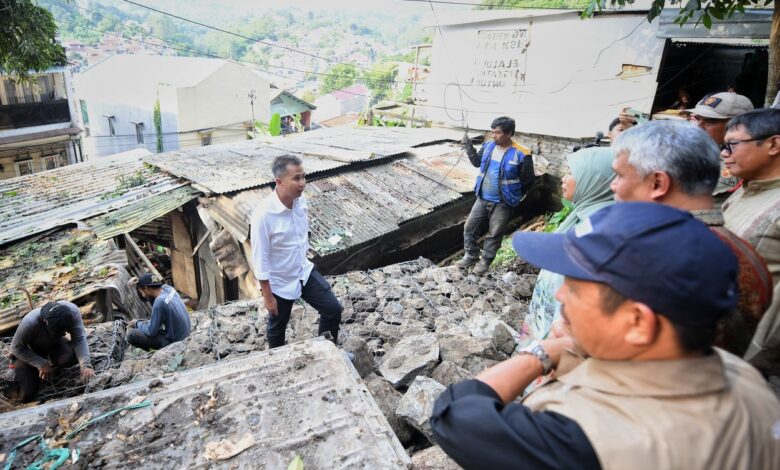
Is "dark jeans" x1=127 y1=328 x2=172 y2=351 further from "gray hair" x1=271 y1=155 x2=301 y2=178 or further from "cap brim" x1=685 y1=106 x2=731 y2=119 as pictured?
"cap brim" x1=685 y1=106 x2=731 y2=119

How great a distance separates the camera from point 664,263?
96cm

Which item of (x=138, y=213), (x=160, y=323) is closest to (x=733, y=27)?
(x=160, y=323)

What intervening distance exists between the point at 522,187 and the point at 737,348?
4.29 meters

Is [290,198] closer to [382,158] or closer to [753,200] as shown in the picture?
[753,200]

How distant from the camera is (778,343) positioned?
2123mm

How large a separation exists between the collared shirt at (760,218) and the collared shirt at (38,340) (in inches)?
222

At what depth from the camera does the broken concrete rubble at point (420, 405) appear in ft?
9.00

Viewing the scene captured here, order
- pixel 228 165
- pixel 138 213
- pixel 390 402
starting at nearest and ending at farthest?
pixel 390 402
pixel 138 213
pixel 228 165

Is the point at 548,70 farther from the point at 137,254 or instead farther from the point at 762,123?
the point at 137,254

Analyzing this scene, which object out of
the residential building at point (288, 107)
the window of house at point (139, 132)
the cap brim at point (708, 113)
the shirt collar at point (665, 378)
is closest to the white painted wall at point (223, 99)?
the residential building at point (288, 107)

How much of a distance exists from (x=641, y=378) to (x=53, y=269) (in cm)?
739

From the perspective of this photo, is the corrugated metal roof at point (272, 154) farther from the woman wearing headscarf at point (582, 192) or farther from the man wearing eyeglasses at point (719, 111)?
the man wearing eyeglasses at point (719, 111)

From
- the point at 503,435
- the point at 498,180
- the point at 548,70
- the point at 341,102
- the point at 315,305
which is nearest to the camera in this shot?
the point at 503,435

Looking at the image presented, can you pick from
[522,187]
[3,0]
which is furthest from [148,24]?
[522,187]
